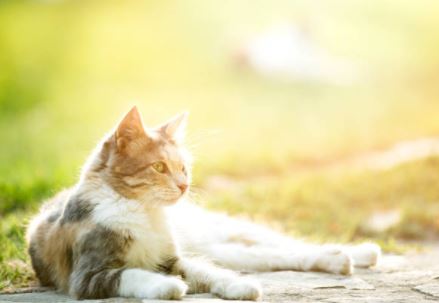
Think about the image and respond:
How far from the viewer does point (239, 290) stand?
385cm

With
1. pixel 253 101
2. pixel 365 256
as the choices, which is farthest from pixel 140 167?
pixel 253 101

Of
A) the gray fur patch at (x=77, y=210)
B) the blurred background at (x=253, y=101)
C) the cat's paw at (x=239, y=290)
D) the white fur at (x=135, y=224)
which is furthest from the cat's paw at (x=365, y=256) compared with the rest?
the gray fur patch at (x=77, y=210)

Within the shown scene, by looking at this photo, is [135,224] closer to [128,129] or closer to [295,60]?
[128,129]

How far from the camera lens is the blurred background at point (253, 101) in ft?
26.0

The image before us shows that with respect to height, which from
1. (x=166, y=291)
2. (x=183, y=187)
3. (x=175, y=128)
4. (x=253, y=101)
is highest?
(x=253, y=101)

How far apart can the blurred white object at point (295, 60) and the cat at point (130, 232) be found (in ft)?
42.4

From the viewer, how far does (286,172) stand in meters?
10.1

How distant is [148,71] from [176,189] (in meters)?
13.4

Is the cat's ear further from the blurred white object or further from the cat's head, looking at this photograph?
the blurred white object

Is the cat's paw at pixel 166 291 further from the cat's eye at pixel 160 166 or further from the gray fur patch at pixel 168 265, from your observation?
the cat's eye at pixel 160 166

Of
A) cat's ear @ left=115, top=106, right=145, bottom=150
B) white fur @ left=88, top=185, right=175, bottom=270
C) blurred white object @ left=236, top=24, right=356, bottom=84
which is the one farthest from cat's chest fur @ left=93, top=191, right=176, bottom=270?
blurred white object @ left=236, top=24, right=356, bottom=84

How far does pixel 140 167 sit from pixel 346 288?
4.54 feet

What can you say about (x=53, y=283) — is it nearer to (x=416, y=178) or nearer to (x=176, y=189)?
(x=176, y=189)

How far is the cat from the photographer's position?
3.87 metres
